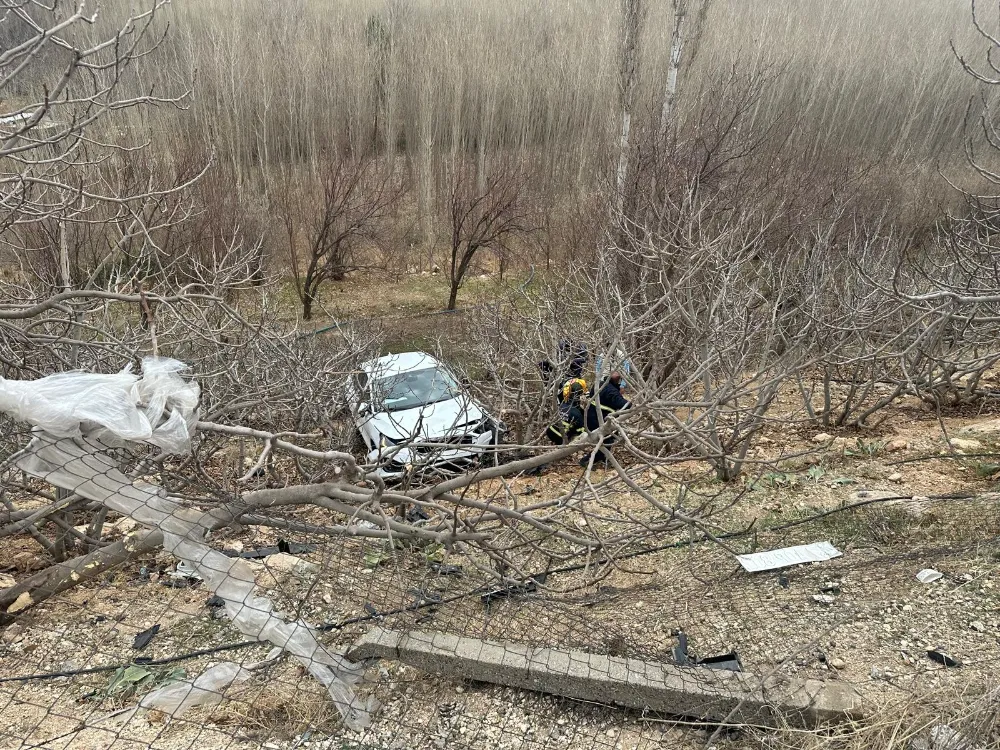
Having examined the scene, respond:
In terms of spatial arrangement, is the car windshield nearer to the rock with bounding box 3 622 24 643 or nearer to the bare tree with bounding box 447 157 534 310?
the rock with bounding box 3 622 24 643

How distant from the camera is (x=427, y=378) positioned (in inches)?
327

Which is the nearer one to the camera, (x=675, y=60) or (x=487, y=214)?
(x=675, y=60)

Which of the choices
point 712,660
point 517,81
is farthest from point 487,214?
point 712,660

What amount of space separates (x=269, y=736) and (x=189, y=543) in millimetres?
1044

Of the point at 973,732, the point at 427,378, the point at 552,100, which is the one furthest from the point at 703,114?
the point at 973,732

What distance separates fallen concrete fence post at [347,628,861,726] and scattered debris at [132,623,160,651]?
1356 millimetres

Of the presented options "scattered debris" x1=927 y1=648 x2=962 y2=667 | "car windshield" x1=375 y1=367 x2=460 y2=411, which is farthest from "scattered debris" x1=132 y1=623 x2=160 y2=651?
"scattered debris" x1=927 y1=648 x2=962 y2=667

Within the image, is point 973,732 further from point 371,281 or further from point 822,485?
point 371,281

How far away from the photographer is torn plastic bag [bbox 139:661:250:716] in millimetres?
2859

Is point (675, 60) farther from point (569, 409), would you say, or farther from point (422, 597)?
point (422, 597)

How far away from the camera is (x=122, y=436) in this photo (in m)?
2.17

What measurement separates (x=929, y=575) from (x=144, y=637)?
477cm

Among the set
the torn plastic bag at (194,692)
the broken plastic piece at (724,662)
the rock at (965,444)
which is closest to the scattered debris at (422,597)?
the torn plastic bag at (194,692)

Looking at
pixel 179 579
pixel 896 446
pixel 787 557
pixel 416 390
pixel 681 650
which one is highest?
pixel 681 650
